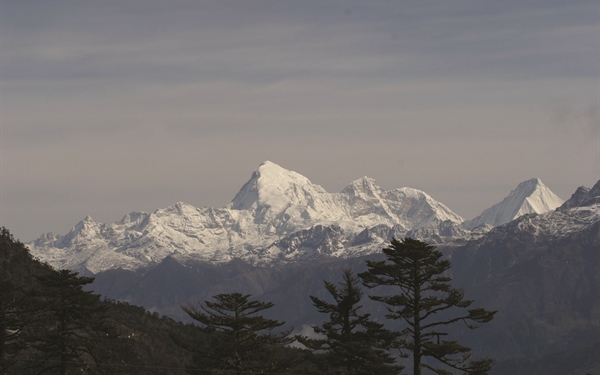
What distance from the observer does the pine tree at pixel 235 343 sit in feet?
357

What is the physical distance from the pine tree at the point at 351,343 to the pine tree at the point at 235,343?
4.63 metres

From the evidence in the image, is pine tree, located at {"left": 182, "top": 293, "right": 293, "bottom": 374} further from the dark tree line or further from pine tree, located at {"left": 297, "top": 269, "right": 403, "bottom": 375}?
pine tree, located at {"left": 297, "top": 269, "right": 403, "bottom": 375}

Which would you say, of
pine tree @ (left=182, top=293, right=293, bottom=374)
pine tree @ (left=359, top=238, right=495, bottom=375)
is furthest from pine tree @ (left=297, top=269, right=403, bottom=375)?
pine tree @ (left=182, top=293, right=293, bottom=374)

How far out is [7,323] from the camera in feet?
324

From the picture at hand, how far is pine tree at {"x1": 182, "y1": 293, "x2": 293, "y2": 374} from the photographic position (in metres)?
109

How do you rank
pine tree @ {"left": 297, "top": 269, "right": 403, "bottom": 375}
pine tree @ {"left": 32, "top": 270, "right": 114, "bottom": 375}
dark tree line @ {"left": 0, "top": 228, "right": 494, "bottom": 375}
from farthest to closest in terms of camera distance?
1. pine tree @ {"left": 32, "top": 270, "right": 114, "bottom": 375}
2. pine tree @ {"left": 297, "top": 269, "right": 403, "bottom": 375}
3. dark tree line @ {"left": 0, "top": 228, "right": 494, "bottom": 375}

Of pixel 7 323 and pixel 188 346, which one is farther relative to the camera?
pixel 188 346

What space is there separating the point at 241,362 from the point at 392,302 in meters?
18.6

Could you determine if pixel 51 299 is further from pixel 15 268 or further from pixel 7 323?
pixel 15 268

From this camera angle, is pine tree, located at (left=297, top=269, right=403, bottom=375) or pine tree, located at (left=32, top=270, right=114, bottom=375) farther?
pine tree, located at (left=32, top=270, right=114, bottom=375)

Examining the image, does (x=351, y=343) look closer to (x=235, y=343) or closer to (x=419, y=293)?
(x=419, y=293)

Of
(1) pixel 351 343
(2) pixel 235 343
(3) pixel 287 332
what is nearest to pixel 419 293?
(1) pixel 351 343

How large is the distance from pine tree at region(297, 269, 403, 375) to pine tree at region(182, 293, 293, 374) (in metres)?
4.63

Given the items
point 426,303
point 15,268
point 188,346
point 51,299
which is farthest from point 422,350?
point 15,268
